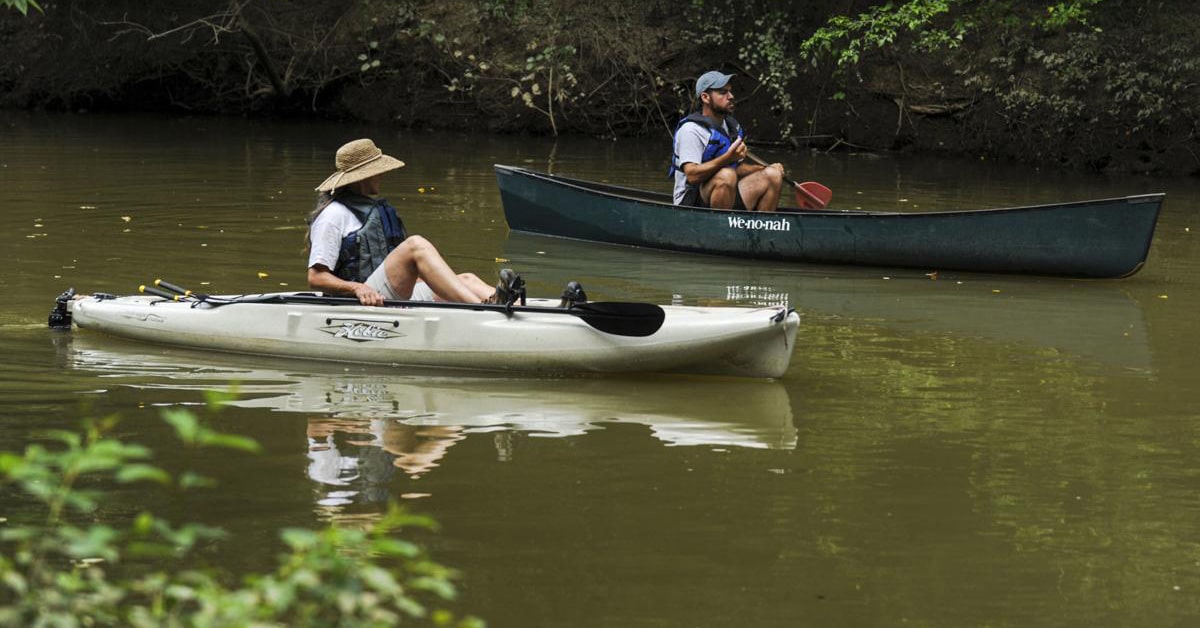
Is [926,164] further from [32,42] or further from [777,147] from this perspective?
[32,42]

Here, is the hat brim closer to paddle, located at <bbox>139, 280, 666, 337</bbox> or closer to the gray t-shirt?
paddle, located at <bbox>139, 280, 666, 337</bbox>

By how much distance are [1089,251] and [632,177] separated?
273 inches

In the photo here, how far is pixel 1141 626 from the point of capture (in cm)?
429

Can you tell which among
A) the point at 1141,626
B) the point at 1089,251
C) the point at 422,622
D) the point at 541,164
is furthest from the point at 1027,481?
the point at 541,164

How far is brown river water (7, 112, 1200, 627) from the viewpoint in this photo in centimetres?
454

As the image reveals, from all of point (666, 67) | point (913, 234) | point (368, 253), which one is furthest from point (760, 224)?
point (666, 67)

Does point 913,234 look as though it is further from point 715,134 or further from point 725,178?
point 715,134

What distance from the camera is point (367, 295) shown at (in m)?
7.02

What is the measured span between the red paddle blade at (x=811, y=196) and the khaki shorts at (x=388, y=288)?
429cm

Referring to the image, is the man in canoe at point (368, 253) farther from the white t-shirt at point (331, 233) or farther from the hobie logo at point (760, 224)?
the hobie logo at point (760, 224)

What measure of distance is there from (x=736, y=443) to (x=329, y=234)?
2180 millimetres

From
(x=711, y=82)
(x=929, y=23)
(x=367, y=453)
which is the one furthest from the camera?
(x=929, y=23)

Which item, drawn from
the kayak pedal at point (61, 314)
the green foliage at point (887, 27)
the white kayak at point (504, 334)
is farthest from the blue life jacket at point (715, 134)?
the green foliage at point (887, 27)

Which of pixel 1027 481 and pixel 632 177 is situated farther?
pixel 632 177
